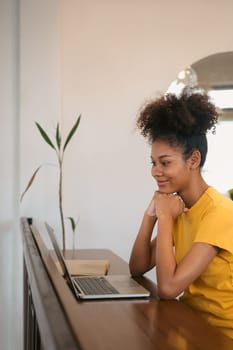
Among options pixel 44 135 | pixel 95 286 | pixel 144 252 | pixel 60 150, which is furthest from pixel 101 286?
pixel 60 150

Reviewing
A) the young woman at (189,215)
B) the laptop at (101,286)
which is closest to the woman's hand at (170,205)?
the young woman at (189,215)

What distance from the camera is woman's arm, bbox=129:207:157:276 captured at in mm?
1915

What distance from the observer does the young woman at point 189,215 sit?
Result: 58.9 inches

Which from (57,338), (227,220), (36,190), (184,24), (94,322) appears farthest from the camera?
(184,24)

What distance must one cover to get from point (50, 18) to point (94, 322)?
273 cm

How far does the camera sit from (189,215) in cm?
168

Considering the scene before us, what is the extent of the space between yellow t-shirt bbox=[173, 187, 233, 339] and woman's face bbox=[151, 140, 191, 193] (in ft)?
0.36

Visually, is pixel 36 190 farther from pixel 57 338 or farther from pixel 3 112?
pixel 57 338

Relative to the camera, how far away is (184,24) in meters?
3.68

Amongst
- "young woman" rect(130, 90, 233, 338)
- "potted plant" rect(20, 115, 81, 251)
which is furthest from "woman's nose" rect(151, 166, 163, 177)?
"potted plant" rect(20, 115, 81, 251)

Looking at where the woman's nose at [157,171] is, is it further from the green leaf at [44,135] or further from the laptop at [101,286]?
the green leaf at [44,135]

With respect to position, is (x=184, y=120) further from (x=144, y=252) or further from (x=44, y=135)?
(x=44, y=135)

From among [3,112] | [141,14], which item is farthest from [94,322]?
[141,14]

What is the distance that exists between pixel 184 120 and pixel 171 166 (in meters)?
0.16
